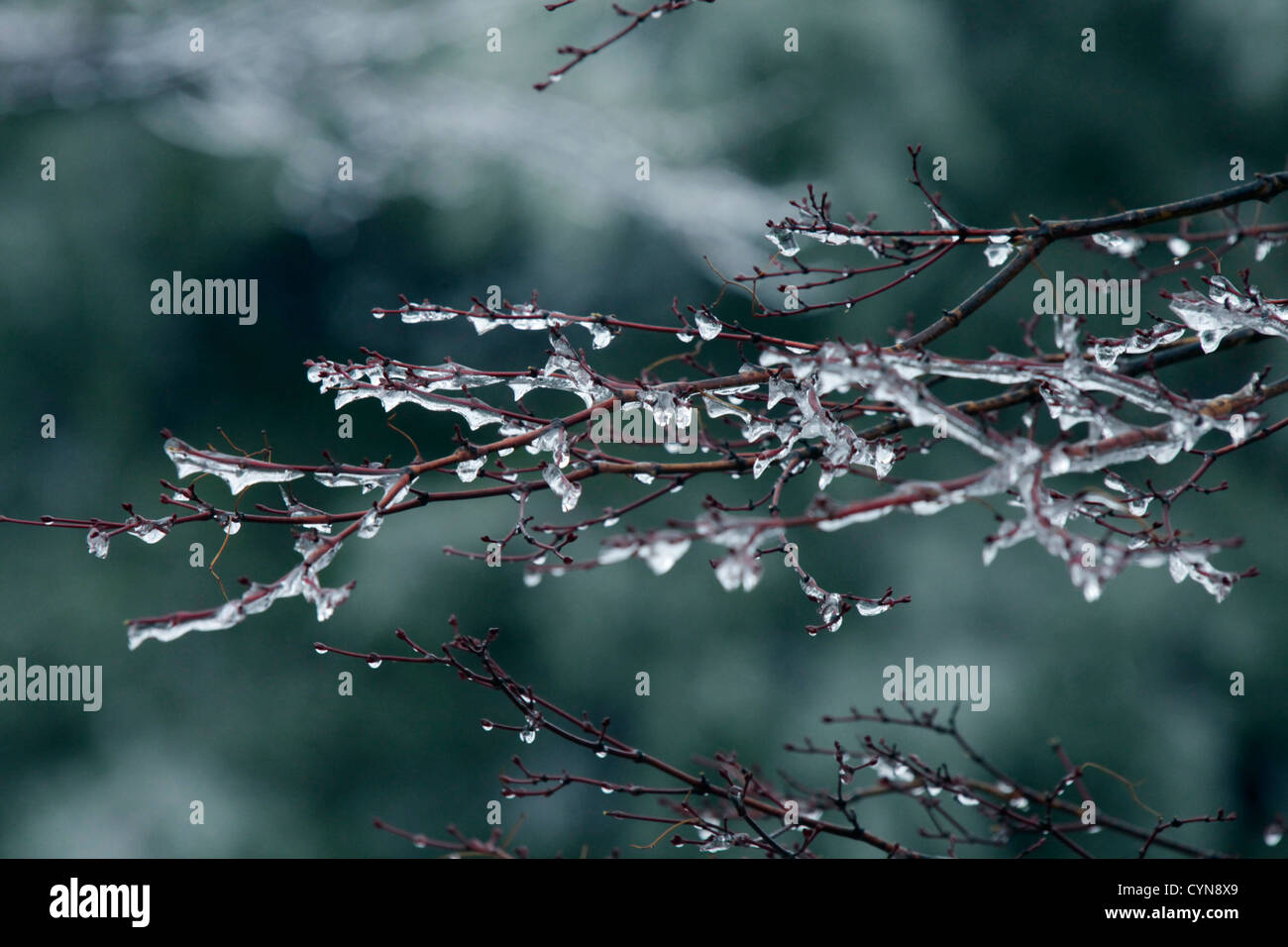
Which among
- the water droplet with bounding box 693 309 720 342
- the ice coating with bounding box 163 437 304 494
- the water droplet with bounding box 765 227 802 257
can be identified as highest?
the water droplet with bounding box 765 227 802 257

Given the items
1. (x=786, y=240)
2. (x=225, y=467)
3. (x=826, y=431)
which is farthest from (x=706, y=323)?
(x=225, y=467)

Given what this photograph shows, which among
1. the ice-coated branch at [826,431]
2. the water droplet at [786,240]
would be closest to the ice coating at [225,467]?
the ice-coated branch at [826,431]

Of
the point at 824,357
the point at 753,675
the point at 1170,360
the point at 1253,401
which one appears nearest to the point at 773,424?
the point at 824,357

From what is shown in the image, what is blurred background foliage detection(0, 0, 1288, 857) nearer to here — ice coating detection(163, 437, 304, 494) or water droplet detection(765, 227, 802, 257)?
water droplet detection(765, 227, 802, 257)

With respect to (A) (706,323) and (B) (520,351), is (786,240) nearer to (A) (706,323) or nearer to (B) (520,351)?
(A) (706,323)

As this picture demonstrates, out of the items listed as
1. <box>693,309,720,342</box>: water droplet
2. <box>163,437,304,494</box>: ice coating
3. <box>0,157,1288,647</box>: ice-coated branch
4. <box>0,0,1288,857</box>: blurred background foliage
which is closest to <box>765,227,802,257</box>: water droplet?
<box>0,157,1288,647</box>: ice-coated branch

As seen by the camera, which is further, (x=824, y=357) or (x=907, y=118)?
(x=907, y=118)

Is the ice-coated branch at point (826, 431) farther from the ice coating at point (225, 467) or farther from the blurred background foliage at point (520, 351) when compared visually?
the blurred background foliage at point (520, 351)
